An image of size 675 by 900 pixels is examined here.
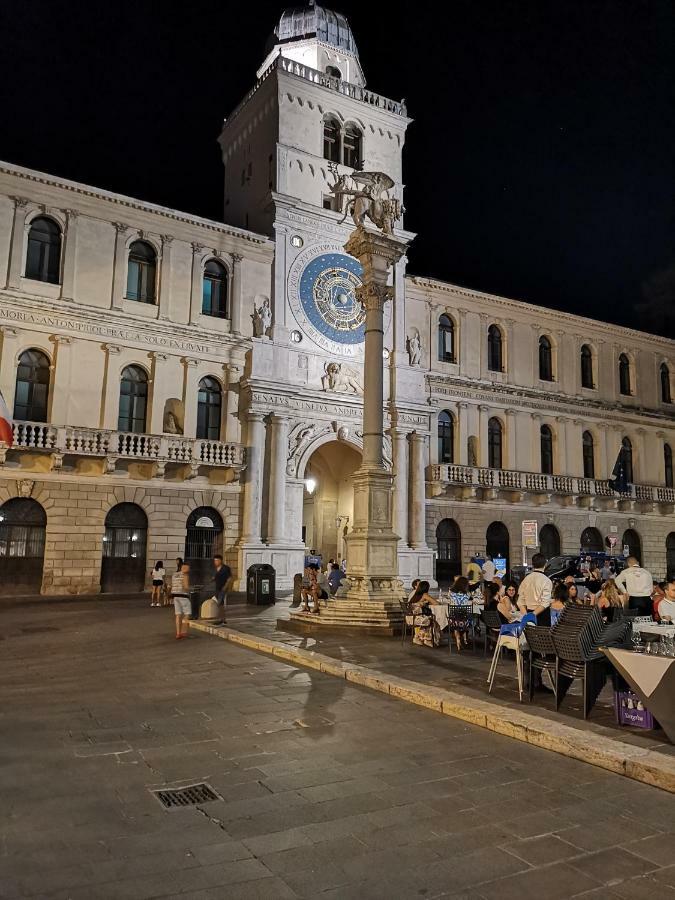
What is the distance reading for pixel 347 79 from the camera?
34.8 meters

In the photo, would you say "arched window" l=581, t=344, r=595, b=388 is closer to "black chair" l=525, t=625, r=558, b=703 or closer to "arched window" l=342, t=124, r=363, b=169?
"arched window" l=342, t=124, r=363, b=169

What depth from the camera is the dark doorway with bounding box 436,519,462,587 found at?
3191 cm

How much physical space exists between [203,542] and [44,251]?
1192cm

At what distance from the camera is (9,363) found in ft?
77.2

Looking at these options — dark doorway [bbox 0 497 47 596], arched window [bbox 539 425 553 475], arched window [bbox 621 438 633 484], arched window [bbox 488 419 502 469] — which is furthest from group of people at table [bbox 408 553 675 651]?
arched window [bbox 621 438 633 484]

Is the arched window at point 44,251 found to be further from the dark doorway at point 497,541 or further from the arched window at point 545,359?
the arched window at point 545,359

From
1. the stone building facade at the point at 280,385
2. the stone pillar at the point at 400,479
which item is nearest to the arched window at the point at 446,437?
the stone building facade at the point at 280,385

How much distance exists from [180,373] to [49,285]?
216 inches

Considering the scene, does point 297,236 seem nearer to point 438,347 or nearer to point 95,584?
point 438,347

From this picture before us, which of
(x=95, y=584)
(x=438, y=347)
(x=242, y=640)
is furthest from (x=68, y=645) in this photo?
(x=438, y=347)

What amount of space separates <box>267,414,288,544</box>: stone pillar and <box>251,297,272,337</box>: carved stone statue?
3.41 metres

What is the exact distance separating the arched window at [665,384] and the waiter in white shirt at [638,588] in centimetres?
3102

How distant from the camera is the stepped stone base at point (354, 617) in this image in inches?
581

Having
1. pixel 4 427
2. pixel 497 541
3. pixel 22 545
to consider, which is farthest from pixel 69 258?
pixel 497 541
